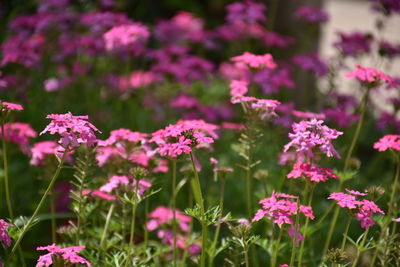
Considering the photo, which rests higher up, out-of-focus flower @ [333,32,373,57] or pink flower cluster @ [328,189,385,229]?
pink flower cluster @ [328,189,385,229]

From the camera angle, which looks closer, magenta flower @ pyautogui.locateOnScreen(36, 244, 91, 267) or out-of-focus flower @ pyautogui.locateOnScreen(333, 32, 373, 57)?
magenta flower @ pyautogui.locateOnScreen(36, 244, 91, 267)

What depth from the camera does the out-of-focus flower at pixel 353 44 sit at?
3136mm

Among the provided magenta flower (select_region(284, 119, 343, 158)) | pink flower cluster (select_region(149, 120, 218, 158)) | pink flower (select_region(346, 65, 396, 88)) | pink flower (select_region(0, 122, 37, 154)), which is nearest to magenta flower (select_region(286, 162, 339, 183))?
magenta flower (select_region(284, 119, 343, 158))

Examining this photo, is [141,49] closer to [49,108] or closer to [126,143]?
[49,108]

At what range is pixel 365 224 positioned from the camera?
1737mm

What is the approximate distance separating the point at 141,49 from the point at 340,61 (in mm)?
1071

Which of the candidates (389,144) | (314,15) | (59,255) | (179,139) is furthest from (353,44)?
(59,255)

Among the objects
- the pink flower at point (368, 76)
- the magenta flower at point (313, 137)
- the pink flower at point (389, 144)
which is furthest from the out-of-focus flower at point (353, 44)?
the magenta flower at point (313, 137)

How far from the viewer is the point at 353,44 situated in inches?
125

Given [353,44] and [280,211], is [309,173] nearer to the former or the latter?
[280,211]

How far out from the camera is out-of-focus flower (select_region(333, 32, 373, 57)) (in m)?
3.14

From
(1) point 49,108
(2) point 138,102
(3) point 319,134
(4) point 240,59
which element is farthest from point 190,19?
(3) point 319,134

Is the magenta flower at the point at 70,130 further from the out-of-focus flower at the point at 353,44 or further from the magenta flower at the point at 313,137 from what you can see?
the out-of-focus flower at the point at 353,44

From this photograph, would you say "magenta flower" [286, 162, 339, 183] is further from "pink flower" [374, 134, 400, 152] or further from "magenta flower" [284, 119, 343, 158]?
"pink flower" [374, 134, 400, 152]
